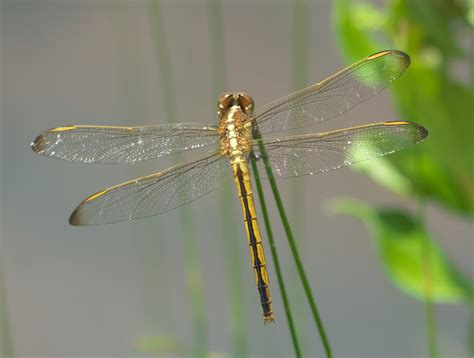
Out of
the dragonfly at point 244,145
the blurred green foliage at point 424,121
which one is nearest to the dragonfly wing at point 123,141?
the dragonfly at point 244,145

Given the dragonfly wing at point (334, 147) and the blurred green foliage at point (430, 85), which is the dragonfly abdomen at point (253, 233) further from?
the blurred green foliage at point (430, 85)

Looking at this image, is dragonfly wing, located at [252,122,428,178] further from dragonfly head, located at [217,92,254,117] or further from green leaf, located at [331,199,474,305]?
green leaf, located at [331,199,474,305]

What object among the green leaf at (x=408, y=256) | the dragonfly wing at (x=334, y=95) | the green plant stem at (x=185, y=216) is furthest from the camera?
the green leaf at (x=408, y=256)

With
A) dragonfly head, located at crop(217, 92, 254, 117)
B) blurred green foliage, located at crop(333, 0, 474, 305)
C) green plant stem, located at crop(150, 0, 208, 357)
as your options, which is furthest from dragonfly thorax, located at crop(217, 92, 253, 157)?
blurred green foliage, located at crop(333, 0, 474, 305)

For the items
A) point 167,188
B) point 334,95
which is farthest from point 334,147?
point 167,188

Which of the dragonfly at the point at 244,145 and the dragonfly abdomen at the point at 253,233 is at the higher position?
the dragonfly at the point at 244,145

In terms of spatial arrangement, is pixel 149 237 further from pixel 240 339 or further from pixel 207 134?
pixel 207 134
